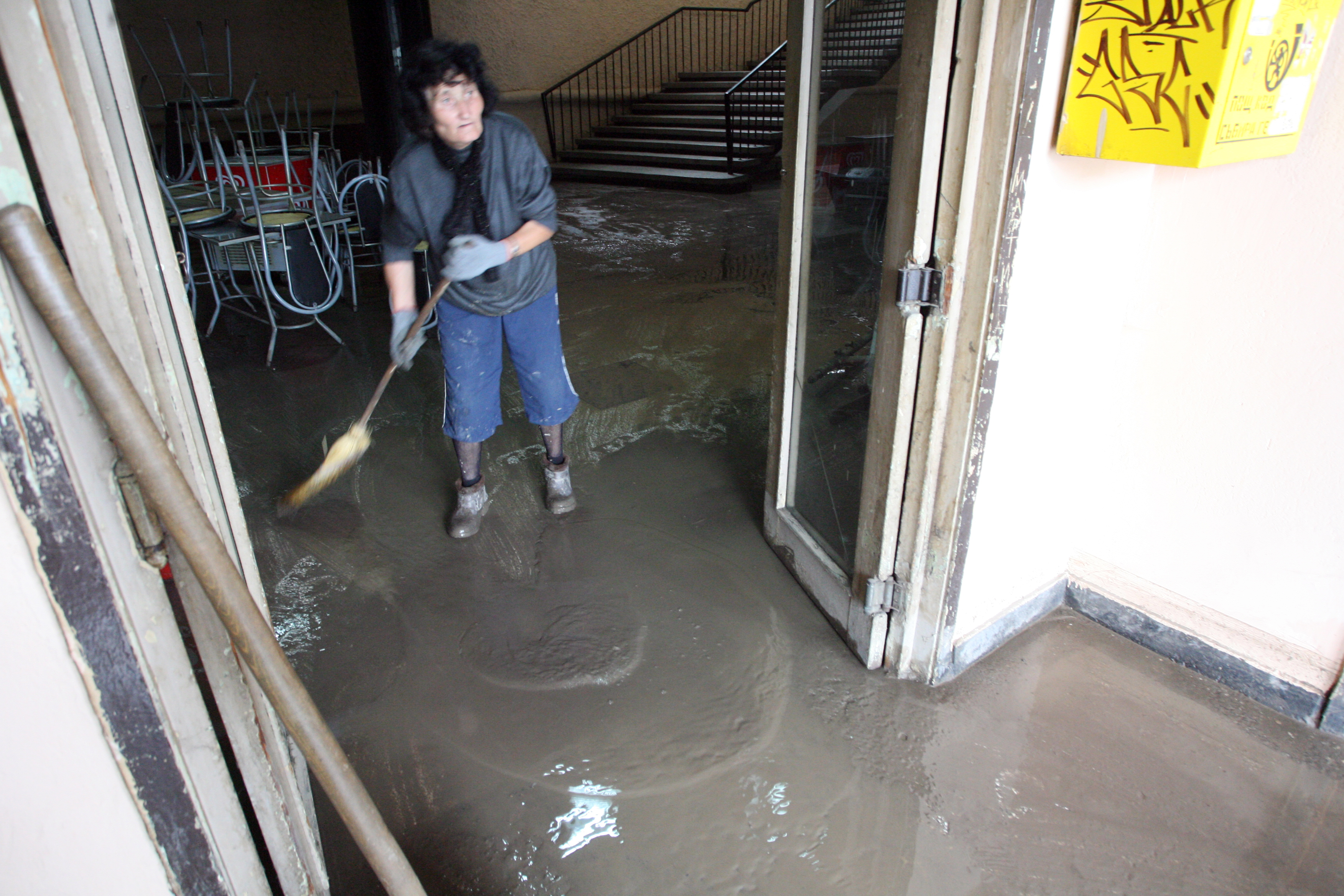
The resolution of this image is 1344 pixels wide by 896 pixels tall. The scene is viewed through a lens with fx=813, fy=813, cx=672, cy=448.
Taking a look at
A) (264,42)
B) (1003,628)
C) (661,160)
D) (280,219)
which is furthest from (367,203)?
(661,160)

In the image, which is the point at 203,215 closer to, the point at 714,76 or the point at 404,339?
the point at 404,339

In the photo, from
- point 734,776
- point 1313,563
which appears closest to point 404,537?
point 734,776

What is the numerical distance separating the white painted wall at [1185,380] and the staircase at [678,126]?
Result: 25.8ft

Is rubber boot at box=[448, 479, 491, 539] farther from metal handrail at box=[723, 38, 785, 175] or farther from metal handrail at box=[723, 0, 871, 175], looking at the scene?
metal handrail at box=[723, 38, 785, 175]

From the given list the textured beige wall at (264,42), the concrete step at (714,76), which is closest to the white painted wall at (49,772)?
the textured beige wall at (264,42)

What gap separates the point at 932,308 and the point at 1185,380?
2.53ft

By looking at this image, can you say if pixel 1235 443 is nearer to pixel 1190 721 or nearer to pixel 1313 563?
pixel 1313 563

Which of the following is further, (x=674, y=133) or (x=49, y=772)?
(x=674, y=133)

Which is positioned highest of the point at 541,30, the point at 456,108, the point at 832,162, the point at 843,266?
the point at 541,30

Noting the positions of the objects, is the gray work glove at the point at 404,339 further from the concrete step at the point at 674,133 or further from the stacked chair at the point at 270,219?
the concrete step at the point at 674,133

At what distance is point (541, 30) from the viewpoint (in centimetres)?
1098

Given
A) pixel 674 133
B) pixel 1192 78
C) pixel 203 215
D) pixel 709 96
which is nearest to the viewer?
pixel 1192 78

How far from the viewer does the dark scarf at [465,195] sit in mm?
2393

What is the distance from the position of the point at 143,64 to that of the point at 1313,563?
10669 millimetres
